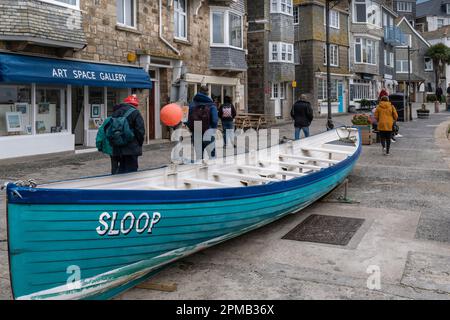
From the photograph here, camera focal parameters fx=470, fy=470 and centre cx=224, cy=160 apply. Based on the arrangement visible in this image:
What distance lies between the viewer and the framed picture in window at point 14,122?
1393 centimetres

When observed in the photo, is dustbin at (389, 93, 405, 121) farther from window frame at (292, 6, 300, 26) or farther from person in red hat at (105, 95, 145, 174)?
person in red hat at (105, 95, 145, 174)

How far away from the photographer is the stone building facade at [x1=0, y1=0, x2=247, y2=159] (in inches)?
541

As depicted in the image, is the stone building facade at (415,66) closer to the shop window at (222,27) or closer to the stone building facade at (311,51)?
the stone building facade at (311,51)

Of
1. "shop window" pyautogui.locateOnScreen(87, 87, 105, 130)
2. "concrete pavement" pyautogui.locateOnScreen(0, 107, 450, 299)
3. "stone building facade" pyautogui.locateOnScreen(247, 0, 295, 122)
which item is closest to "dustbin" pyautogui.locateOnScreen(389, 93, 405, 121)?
"stone building facade" pyautogui.locateOnScreen(247, 0, 295, 122)

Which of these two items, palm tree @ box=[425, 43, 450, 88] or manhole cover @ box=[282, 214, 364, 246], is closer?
manhole cover @ box=[282, 214, 364, 246]

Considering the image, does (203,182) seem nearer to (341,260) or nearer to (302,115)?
(341,260)

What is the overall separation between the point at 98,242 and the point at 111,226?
0.18 metres

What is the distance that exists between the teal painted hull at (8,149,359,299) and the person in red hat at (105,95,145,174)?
239cm

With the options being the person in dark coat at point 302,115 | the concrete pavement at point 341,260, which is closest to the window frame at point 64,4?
the person in dark coat at point 302,115

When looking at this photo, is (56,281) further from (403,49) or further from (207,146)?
(403,49)

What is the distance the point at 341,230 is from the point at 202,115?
4266 millimetres
